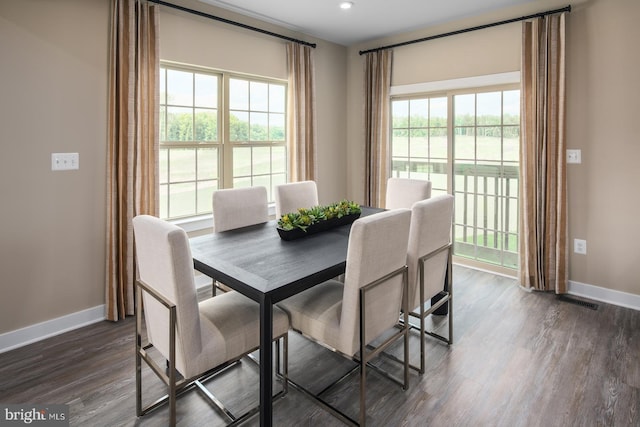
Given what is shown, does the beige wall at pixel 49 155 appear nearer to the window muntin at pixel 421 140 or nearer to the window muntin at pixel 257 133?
the window muntin at pixel 257 133

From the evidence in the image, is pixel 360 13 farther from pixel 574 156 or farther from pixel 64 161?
pixel 64 161

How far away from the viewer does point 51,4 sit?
2.67 meters

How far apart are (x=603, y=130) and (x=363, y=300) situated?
9.26 ft

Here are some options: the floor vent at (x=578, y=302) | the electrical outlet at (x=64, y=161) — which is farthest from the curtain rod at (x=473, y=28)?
the electrical outlet at (x=64, y=161)

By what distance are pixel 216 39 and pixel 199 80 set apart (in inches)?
16.3

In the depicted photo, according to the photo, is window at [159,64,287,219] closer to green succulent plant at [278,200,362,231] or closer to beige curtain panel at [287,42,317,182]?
beige curtain panel at [287,42,317,182]

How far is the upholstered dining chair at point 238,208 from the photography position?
285 centimetres

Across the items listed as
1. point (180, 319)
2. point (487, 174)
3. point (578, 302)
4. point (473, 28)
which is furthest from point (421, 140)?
point (180, 319)

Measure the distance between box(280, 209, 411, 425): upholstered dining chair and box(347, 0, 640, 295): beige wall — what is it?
7.49 ft

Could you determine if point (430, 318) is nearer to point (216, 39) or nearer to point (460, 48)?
point (460, 48)

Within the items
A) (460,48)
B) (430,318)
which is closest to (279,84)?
(460,48)

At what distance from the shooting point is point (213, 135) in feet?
12.5

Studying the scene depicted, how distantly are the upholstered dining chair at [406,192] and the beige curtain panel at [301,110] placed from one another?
50.6 inches

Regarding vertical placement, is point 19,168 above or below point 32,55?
below
